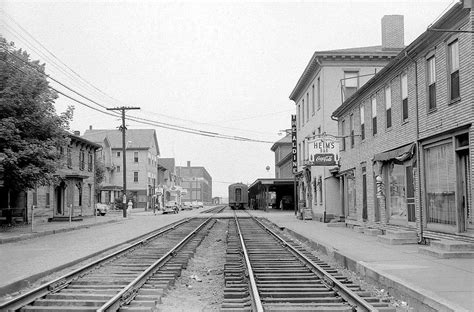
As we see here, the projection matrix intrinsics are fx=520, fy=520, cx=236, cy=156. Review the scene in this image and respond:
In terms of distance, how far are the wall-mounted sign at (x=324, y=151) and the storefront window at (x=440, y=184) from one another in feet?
32.0

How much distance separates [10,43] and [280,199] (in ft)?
177

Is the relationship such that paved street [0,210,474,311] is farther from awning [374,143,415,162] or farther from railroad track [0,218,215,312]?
awning [374,143,415,162]

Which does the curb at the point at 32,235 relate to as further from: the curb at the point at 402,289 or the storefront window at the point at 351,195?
the storefront window at the point at 351,195

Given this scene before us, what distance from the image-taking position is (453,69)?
1338 centimetres

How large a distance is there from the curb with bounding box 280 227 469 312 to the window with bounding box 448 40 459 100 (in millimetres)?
5015

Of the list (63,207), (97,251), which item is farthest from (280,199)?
(97,251)

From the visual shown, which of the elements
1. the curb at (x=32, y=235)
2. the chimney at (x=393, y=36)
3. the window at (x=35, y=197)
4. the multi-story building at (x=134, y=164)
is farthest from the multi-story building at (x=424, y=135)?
the multi-story building at (x=134, y=164)

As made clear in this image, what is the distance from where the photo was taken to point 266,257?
1455 cm

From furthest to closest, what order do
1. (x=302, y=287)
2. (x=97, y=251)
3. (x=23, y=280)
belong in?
(x=97, y=251), (x=23, y=280), (x=302, y=287)

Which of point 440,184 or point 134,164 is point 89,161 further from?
point 440,184

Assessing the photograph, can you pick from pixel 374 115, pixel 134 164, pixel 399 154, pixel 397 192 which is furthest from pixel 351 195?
pixel 134 164

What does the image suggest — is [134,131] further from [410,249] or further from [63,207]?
[410,249]

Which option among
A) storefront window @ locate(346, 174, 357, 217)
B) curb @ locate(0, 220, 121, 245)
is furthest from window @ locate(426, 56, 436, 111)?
curb @ locate(0, 220, 121, 245)

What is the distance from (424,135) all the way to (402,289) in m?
7.81
